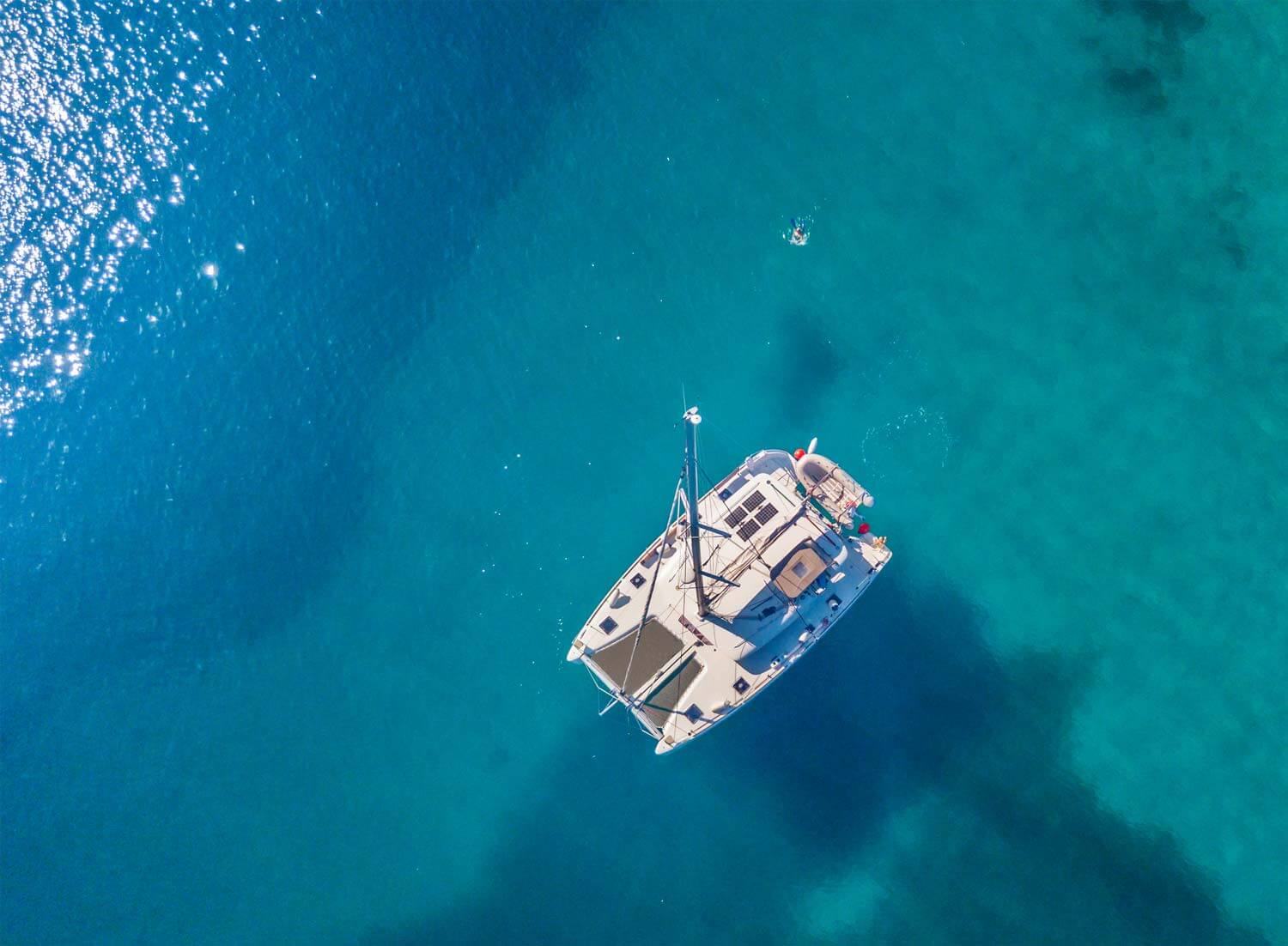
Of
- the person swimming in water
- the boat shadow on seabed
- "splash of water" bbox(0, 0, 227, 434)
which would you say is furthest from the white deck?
"splash of water" bbox(0, 0, 227, 434)

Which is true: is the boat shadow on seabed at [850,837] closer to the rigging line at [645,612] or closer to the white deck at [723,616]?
the white deck at [723,616]

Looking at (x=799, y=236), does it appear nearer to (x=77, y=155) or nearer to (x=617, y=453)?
(x=617, y=453)

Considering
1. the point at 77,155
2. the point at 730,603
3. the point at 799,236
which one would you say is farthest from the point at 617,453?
the point at 77,155

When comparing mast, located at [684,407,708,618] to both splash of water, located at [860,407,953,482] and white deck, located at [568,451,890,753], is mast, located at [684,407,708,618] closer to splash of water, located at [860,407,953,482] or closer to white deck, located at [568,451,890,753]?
white deck, located at [568,451,890,753]

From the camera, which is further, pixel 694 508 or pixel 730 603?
pixel 730 603

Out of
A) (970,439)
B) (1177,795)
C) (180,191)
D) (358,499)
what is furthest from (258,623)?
(1177,795)
